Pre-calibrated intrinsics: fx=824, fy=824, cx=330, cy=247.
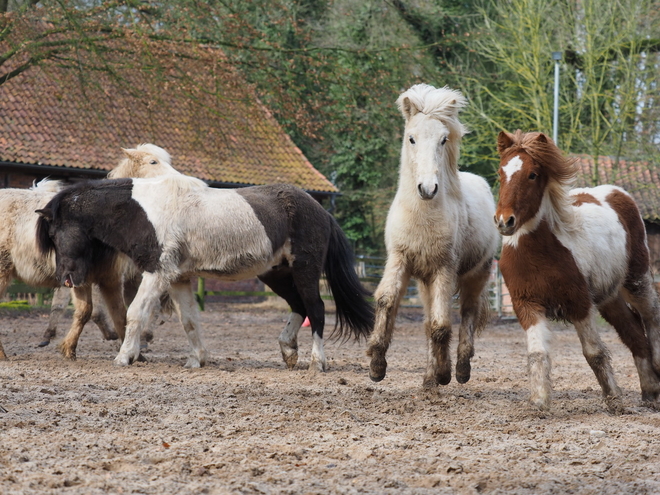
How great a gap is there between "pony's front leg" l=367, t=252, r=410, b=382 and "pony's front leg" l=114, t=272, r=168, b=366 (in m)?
2.65

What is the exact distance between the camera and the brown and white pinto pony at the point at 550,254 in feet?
19.3

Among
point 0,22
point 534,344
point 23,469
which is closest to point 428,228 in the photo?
point 534,344

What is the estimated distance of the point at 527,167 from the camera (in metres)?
6.00

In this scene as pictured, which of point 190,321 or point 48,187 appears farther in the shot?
point 48,187

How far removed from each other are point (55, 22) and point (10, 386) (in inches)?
358

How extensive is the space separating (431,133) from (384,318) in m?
1.47

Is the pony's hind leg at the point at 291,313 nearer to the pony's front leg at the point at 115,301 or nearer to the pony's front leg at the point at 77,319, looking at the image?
the pony's front leg at the point at 115,301

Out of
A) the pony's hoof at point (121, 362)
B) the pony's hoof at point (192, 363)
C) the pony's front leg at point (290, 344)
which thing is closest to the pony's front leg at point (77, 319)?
the pony's hoof at point (121, 362)

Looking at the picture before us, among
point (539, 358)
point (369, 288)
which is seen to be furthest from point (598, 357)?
point (369, 288)

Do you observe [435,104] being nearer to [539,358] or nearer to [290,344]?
[539,358]

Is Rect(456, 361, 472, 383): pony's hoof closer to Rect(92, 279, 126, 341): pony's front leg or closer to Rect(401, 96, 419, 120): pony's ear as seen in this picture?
Rect(401, 96, 419, 120): pony's ear

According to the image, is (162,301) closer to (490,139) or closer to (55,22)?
(55,22)

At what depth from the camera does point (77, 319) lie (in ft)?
29.3

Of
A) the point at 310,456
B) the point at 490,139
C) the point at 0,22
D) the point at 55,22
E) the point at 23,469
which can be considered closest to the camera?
the point at 23,469
